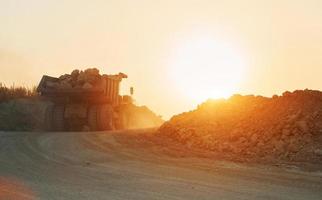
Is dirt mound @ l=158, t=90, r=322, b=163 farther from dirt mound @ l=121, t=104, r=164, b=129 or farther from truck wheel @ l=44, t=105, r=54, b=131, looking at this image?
dirt mound @ l=121, t=104, r=164, b=129

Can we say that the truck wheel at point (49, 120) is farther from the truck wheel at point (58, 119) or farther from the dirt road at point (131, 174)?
the dirt road at point (131, 174)

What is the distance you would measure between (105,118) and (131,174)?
13.9 meters

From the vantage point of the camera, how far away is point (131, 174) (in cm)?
1301

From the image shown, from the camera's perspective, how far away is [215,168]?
14.3 meters

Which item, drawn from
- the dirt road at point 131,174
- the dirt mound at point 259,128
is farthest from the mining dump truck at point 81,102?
the dirt road at point 131,174

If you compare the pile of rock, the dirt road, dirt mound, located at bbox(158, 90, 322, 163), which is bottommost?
the dirt road

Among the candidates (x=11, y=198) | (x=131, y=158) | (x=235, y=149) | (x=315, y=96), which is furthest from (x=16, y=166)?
(x=315, y=96)

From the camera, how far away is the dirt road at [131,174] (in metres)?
10.6

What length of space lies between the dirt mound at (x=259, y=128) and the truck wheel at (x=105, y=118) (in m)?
5.07

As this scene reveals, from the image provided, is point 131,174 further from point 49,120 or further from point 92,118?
point 49,120

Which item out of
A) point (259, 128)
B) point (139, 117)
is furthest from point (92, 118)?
point (259, 128)

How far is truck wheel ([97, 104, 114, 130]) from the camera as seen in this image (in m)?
26.7

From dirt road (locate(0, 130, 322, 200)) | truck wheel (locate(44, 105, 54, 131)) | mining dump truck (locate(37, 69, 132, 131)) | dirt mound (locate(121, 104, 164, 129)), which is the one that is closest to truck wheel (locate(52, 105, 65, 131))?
mining dump truck (locate(37, 69, 132, 131))

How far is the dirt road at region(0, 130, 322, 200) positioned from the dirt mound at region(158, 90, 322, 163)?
1305 mm
